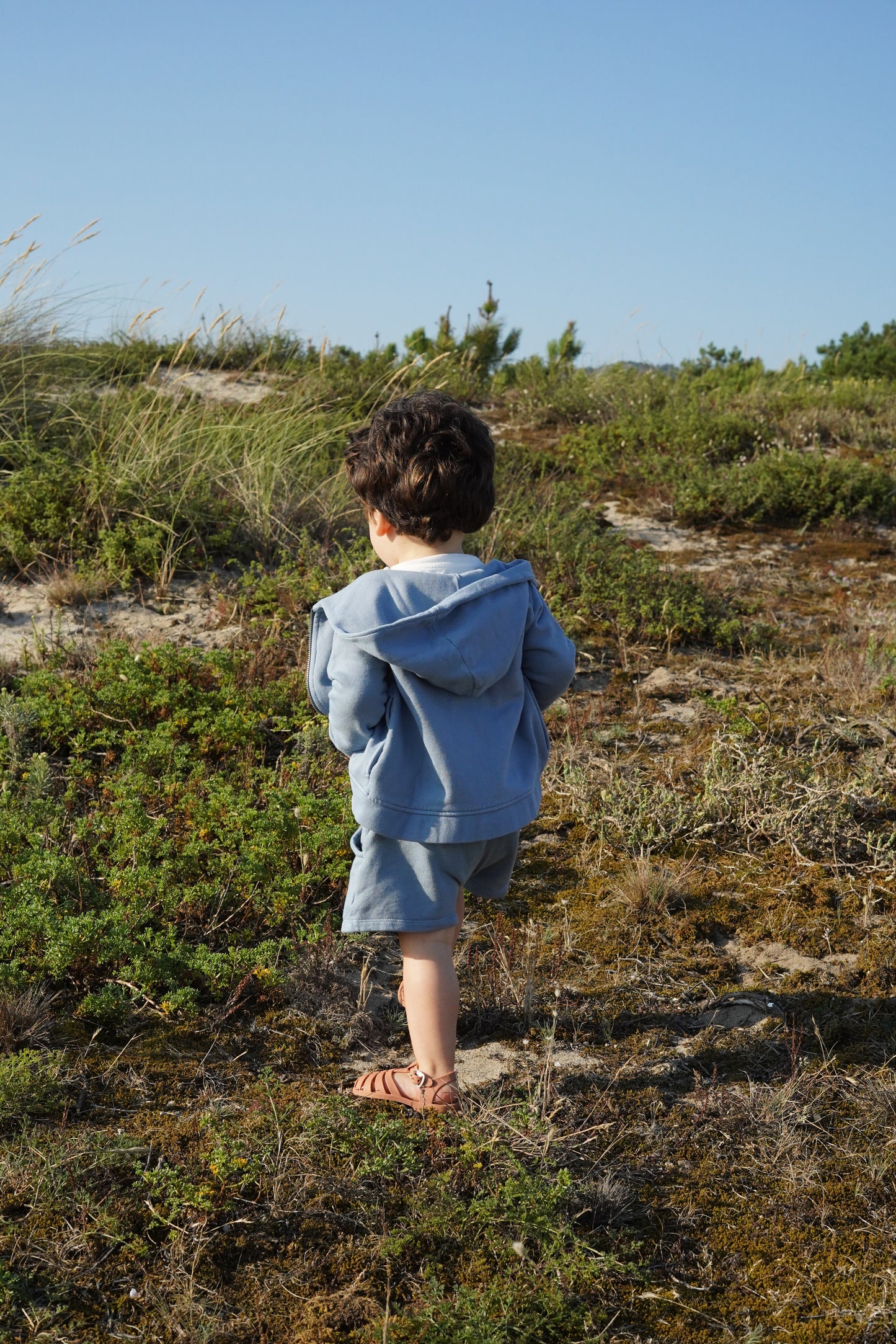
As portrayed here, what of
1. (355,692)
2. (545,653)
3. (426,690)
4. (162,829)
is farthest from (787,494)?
(355,692)

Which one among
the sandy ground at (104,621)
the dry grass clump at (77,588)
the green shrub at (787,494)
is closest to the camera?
the sandy ground at (104,621)

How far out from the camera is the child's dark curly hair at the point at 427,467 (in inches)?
97.9

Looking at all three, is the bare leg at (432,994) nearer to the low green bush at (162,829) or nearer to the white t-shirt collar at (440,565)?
the low green bush at (162,829)

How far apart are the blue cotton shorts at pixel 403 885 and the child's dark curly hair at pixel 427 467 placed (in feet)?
2.55

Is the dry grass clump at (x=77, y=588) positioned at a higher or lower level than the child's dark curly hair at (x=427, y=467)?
lower

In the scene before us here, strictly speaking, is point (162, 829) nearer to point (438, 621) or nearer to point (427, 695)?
point (427, 695)

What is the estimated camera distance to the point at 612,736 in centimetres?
490

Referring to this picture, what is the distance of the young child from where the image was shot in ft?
8.10

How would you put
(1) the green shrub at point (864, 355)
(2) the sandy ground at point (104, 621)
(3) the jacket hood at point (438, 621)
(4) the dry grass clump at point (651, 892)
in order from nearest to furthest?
(3) the jacket hood at point (438, 621) → (4) the dry grass clump at point (651, 892) → (2) the sandy ground at point (104, 621) → (1) the green shrub at point (864, 355)

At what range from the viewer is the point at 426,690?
8.26 ft

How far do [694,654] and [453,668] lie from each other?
3859 millimetres

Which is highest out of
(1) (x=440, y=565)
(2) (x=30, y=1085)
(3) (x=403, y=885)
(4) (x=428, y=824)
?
(1) (x=440, y=565)

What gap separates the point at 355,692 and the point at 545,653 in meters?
0.54

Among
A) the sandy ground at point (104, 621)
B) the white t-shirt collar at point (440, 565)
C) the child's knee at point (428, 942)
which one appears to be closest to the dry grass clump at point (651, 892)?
the child's knee at point (428, 942)
